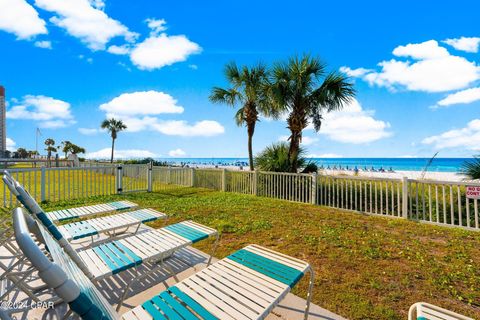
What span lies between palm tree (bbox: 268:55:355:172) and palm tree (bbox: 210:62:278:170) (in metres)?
1.26

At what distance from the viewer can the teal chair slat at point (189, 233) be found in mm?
3121

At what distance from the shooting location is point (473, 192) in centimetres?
521

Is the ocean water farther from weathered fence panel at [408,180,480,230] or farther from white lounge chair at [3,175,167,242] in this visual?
white lounge chair at [3,175,167,242]

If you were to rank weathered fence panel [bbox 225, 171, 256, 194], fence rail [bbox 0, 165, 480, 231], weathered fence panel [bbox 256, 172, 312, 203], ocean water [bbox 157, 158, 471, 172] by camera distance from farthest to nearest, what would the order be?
ocean water [bbox 157, 158, 471, 172], weathered fence panel [bbox 225, 171, 256, 194], weathered fence panel [bbox 256, 172, 312, 203], fence rail [bbox 0, 165, 480, 231]

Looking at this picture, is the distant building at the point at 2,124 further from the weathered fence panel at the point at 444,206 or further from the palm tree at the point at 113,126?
the weathered fence panel at the point at 444,206

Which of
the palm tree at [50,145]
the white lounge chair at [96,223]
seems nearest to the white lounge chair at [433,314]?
the white lounge chair at [96,223]

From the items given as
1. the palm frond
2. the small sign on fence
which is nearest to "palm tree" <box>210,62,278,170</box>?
the palm frond

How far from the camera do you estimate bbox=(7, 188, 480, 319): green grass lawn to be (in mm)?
2615

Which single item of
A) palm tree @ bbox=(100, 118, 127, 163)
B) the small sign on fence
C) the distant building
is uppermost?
the distant building

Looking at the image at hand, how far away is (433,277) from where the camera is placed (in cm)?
311

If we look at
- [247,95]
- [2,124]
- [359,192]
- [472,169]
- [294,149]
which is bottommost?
[359,192]

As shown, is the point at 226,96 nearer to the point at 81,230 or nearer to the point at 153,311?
the point at 81,230

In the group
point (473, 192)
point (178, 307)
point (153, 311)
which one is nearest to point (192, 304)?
point (178, 307)

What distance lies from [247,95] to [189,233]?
9.25 m
